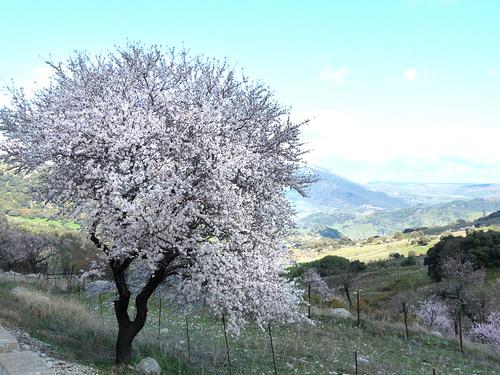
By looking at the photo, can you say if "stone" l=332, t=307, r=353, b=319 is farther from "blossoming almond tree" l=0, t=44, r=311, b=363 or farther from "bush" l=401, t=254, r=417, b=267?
"bush" l=401, t=254, r=417, b=267

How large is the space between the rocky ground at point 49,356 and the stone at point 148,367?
1762 mm

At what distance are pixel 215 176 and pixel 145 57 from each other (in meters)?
6.85

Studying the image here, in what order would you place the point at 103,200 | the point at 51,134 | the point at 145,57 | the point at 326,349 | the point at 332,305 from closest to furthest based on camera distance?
the point at 103,200 → the point at 51,134 → the point at 145,57 → the point at 326,349 → the point at 332,305

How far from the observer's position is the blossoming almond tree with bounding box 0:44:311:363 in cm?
1244

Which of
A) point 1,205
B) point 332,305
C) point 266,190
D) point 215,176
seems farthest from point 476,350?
point 1,205

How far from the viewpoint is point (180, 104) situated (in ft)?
49.3

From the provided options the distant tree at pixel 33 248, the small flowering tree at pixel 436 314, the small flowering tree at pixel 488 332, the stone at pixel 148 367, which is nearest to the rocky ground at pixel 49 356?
the stone at pixel 148 367

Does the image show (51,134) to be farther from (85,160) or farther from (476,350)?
(476,350)

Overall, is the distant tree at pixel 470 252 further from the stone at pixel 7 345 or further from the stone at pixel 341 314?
the stone at pixel 7 345

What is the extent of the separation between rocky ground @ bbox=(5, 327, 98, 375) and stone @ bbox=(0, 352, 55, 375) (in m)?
0.52

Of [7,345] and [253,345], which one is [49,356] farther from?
[253,345]

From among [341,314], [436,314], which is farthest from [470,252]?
[341,314]

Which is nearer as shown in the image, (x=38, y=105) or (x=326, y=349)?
(x=38, y=105)

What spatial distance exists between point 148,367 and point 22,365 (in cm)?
440
